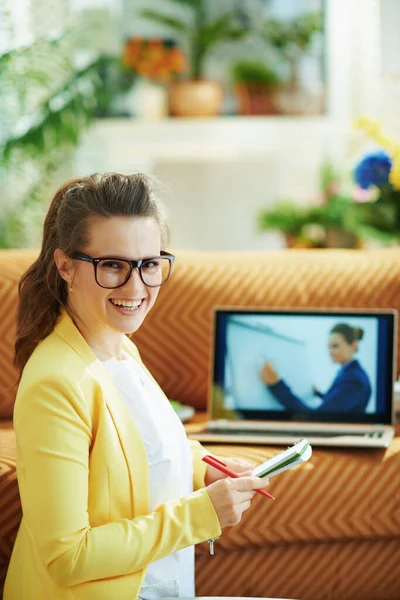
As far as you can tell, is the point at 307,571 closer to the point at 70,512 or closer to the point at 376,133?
the point at 70,512

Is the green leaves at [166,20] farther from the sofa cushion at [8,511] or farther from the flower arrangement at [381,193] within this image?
the sofa cushion at [8,511]

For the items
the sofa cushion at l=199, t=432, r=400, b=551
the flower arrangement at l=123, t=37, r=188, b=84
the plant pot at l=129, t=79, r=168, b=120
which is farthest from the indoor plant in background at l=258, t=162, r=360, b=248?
the sofa cushion at l=199, t=432, r=400, b=551

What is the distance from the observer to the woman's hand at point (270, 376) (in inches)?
79.0

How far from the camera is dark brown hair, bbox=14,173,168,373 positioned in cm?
124

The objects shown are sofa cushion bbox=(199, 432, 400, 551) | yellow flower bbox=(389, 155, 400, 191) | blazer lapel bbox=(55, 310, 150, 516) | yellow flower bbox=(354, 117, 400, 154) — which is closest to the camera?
blazer lapel bbox=(55, 310, 150, 516)

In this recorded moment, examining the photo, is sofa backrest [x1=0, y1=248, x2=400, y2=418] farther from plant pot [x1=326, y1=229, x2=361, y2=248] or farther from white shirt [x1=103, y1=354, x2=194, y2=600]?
plant pot [x1=326, y1=229, x2=361, y2=248]

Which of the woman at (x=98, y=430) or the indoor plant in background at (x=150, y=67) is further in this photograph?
the indoor plant in background at (x=150, y=67)

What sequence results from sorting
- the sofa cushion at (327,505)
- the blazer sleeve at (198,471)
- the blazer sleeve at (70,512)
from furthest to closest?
the sofa cushion at (327,505) → the blazer sleeve at (198,471) → the blazer sleeve at (70,512)

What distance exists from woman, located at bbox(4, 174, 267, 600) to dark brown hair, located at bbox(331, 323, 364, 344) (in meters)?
0.70

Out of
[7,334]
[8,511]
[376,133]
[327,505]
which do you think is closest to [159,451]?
[8,511]

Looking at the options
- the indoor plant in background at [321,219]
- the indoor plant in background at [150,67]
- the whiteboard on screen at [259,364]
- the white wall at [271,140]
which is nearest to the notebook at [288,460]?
the whiteboard on screen at [259,364]

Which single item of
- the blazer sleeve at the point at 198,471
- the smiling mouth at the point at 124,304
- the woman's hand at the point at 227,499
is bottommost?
the blazer sleeve at the point at 198,471

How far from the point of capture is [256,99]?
15.9 ft

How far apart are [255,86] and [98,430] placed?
395cm
